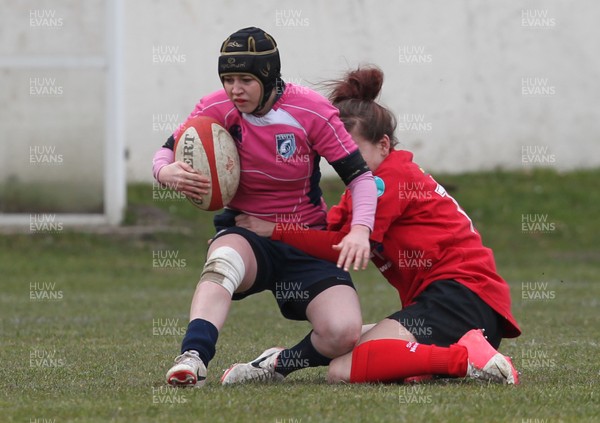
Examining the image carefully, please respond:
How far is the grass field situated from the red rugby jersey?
476 millimetres

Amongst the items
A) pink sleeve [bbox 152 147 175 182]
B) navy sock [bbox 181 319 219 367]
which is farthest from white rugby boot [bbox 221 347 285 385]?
pink sleeve [bbox 152 147 175 182]

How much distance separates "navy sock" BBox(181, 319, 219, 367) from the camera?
15.1 feet

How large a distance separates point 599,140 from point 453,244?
1270 cm

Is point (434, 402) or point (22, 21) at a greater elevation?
point (22, 21)

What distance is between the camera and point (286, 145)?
510 centimetres

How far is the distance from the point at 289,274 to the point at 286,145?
594 mm

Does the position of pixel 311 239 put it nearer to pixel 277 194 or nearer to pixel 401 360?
pixel 277 194

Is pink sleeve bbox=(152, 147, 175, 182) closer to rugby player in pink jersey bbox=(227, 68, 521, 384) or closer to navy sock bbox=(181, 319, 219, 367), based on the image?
rugby player in pink jersey bbox=(227, 68, 521, 384)

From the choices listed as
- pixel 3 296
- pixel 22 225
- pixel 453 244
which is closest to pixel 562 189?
pixel 22 225

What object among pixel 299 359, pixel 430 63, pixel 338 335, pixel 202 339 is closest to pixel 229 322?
pixel 299 359

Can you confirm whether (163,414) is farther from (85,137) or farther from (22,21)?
(22,21)

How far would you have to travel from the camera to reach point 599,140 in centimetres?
1719

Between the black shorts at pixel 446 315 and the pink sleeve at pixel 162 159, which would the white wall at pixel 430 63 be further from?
the black shorts at pixel 446 315

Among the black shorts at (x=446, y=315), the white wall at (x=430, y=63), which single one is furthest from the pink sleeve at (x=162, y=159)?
the white wall at (x=430, y=63)
